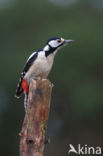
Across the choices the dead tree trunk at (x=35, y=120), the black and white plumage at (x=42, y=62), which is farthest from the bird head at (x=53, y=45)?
the dead tree trunk at (x=35, y=120)

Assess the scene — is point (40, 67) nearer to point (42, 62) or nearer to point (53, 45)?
point (42, 62)

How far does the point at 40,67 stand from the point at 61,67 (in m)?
5.02

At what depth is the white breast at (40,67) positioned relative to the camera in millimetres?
6915

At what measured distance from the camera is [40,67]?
273 inches

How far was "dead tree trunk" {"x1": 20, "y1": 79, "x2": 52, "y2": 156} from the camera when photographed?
600 cm

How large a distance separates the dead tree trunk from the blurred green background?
17.8ft

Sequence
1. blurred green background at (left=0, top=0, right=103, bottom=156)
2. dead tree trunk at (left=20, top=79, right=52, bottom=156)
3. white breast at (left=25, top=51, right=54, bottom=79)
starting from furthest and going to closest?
blurred green background at (left=0, top=0, right=103, bottom=156) → white breast at (left=25, top=51, right=54, bottom=79) → dead tree trunk at (left=20, top=79, right=52, bottom=156)

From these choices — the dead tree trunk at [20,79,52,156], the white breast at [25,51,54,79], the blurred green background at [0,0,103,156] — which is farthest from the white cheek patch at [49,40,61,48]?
the blurred green background at [0,0,103,156]

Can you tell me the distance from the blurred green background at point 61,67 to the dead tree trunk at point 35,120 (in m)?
5.42

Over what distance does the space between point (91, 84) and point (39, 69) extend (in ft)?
18.0

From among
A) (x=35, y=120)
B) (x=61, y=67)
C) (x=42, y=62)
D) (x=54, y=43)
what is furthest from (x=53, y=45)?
(x=61, y=67)

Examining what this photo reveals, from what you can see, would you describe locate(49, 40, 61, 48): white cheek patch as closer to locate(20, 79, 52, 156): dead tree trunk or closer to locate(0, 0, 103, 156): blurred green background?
locate(20, 79, 52, 156): dead tree trunk

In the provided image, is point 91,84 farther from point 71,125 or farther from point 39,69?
point 39,69

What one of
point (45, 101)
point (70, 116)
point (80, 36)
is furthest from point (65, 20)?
point (45, 101)
